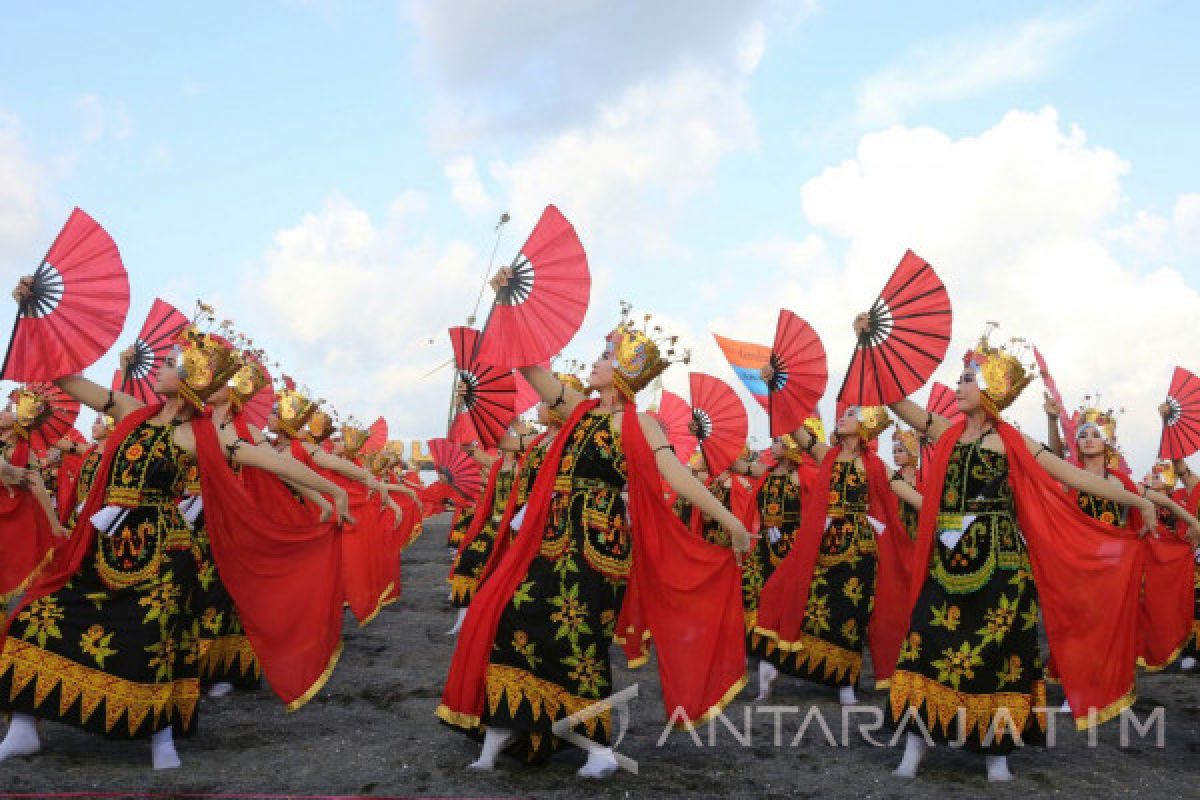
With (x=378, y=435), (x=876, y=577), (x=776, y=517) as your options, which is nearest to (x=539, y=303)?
(x=876, y=577)

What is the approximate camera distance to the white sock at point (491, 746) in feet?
15.8

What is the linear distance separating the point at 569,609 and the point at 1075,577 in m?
3.10

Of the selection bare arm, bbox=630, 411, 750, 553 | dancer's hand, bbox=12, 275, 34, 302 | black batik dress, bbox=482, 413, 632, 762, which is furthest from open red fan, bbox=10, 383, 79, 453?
bare arm, bbox=630, 411, 750, 553

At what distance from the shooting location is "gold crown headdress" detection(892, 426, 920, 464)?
9320 mm

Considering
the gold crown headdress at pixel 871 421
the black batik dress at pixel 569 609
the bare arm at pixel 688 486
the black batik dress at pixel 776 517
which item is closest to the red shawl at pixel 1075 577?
the bare arm at pixel 688 486

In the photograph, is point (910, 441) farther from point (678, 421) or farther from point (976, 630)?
point (976, 630)

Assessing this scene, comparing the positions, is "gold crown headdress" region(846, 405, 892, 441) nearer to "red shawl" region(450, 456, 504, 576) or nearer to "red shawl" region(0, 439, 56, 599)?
"red shawl" region(450, 456, 504, 576)

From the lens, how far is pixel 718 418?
9.92 meters

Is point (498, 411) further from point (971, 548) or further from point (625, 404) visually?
point (971, 548)

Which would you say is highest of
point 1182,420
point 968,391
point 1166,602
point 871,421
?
point 1182,420

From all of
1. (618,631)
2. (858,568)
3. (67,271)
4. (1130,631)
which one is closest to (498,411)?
(618,631)

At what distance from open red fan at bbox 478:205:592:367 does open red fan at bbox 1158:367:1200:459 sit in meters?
8.55

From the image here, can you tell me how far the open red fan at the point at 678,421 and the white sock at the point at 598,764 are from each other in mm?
5763

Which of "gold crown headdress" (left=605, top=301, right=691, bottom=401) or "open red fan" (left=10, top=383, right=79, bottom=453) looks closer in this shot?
"gold crown headdress" (left=605, top=301, right=691, bottom=401)
